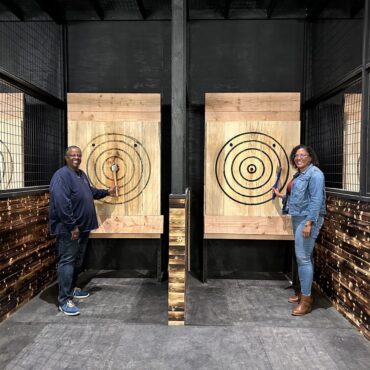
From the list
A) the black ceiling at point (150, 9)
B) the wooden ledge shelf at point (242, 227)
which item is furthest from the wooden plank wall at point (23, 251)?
the black ceiling at point (150, 9)

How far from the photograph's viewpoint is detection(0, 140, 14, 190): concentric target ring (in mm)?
3059

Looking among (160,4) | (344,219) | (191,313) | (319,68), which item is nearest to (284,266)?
(344,219)

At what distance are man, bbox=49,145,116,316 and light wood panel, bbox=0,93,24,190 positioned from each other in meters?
0.69

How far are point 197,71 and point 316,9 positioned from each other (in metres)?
1.34

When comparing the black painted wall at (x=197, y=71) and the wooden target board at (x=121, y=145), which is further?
the black painted wall at (x=197, y=71)

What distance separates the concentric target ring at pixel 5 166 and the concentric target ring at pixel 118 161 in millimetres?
679

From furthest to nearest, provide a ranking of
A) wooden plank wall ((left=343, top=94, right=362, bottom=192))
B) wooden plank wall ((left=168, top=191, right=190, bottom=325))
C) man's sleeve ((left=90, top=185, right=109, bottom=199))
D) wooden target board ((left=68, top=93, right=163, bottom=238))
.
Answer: wooden target board ((left=68, top=93, right=163, bottom=238))
man's sleeve ((left=90, top=185, right=109, bottom=199))
wooden plank wall ((left=343, top=94, right=362, bottom=192))
wooden plank wall ((left=168, top=191, right=190, bottom=325))

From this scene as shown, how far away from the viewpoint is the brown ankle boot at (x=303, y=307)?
2.66 metres

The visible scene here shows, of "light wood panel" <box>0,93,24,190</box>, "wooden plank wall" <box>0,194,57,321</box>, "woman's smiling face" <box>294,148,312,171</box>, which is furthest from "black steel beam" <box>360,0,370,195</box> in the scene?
"light wood panel" <box>0,93,24,190</box>

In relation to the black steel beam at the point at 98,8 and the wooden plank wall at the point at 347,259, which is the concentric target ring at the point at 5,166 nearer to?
the black steel beam at the point at 98,8

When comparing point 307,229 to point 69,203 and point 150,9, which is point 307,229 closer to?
point 69,203

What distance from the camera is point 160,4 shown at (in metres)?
3.56

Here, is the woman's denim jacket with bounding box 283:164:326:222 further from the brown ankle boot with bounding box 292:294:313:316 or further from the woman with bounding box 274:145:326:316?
the brown ankle boot with bounding box 292:294:313:316

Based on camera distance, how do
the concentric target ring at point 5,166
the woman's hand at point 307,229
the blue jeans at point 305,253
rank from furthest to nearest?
the concentric target ring at point 5,166
the blue jeans at point 305,253
the woman's hand at point 307,229
